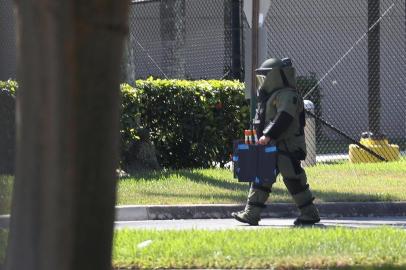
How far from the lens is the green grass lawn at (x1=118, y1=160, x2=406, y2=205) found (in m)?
12.0

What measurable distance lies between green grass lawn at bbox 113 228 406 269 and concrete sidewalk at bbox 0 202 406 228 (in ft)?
8.21

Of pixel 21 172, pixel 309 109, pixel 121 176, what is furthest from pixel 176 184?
pixel 21 172

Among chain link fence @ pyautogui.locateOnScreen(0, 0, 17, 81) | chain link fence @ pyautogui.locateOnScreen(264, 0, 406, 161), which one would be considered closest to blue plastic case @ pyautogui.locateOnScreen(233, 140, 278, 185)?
chain link fence @ pyautogui.locateOnScreen(0, 0, 17, 81)

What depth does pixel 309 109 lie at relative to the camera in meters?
16.0

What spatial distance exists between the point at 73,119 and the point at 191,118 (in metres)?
11.9

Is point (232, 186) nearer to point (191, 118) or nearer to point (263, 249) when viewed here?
point (191, 118)

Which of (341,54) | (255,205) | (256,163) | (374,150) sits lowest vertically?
(255,205)

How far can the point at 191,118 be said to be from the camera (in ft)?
50.5

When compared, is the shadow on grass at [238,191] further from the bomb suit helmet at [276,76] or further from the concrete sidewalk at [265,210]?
the bomb suit helmet at [276,76]

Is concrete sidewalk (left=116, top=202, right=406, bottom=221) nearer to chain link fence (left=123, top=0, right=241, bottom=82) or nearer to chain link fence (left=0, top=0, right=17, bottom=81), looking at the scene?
chain link fence (left=123, top=0, right=241, bottom=82)

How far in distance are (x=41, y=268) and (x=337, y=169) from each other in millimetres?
11547

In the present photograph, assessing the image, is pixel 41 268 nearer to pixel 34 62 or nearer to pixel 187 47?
pixel 34 62

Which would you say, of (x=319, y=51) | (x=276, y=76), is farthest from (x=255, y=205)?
(x=319, y=51)

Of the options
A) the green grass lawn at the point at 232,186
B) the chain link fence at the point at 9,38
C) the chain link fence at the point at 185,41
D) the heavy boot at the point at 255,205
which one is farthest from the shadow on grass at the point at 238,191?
the chain link fence at the point at 9,38
